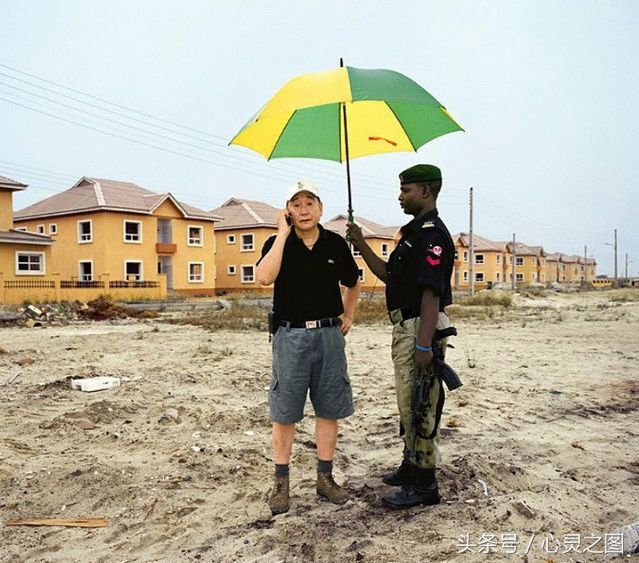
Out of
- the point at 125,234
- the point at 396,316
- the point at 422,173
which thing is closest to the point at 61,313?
the point at 125,234

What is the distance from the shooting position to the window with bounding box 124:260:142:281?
109 feet

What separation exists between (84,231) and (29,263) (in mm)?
6854

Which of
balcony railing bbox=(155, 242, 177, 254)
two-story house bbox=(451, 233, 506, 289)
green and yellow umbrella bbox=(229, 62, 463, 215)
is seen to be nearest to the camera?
green and yellow umbrella bbox=(229, 62, 463, 215)

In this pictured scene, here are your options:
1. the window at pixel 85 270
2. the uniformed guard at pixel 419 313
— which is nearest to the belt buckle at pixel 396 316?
the uniformed guard at pixel 419 313

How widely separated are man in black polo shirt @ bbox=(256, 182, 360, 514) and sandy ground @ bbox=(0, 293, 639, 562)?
1.54 feet

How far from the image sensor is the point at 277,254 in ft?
10.4

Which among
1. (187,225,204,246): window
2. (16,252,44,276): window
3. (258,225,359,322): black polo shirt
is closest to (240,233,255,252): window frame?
(187,225,204,246): window

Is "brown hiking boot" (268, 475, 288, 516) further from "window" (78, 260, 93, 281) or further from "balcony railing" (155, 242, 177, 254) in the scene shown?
"balcony railing" (155, 242, 177, 254)

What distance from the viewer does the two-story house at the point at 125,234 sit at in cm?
3216

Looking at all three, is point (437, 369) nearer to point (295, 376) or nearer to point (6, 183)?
point (295, 376)

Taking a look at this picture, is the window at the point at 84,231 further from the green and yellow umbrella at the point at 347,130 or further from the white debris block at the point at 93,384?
the green and yellow umbrella at the point at 347,130

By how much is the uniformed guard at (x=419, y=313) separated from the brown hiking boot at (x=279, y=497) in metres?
0.60

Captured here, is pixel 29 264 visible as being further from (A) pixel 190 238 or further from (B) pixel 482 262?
(B) pixel 482 262

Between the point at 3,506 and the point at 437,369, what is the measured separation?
2.84 m
